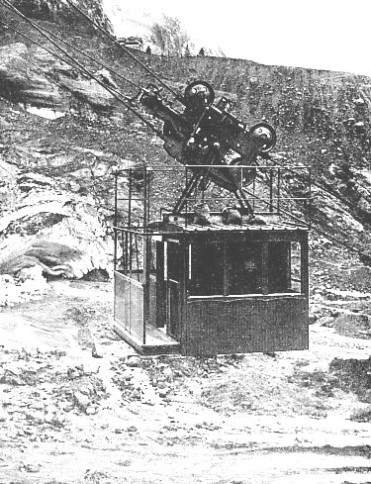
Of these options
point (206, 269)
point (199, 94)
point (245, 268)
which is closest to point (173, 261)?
point (206, 269)

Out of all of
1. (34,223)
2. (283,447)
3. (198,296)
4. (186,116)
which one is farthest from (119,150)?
(283,447)

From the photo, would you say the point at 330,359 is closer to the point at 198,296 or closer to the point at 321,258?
the point at 198,296

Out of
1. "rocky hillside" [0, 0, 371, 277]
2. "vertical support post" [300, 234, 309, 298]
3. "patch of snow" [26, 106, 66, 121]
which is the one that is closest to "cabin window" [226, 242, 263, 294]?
"vertical support post" [300, 234, 309, 298]

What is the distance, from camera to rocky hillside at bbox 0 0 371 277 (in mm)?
21125

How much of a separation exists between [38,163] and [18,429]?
13.8 meters

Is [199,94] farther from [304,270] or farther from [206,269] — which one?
[304,270]

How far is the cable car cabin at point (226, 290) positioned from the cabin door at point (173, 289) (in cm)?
1

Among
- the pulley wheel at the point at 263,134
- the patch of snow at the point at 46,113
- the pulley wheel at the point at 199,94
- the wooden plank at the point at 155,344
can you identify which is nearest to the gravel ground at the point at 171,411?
the wooden plank at the point at 155,344

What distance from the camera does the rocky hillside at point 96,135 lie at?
21.1 metres

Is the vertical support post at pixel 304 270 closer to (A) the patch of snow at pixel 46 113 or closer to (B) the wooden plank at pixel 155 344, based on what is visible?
(B) the wooden plank at pixel 155 344

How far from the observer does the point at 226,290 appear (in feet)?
40.4

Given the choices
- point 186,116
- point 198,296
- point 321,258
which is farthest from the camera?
point 321,258

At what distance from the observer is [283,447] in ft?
37.4

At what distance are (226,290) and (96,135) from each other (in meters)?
14.7
